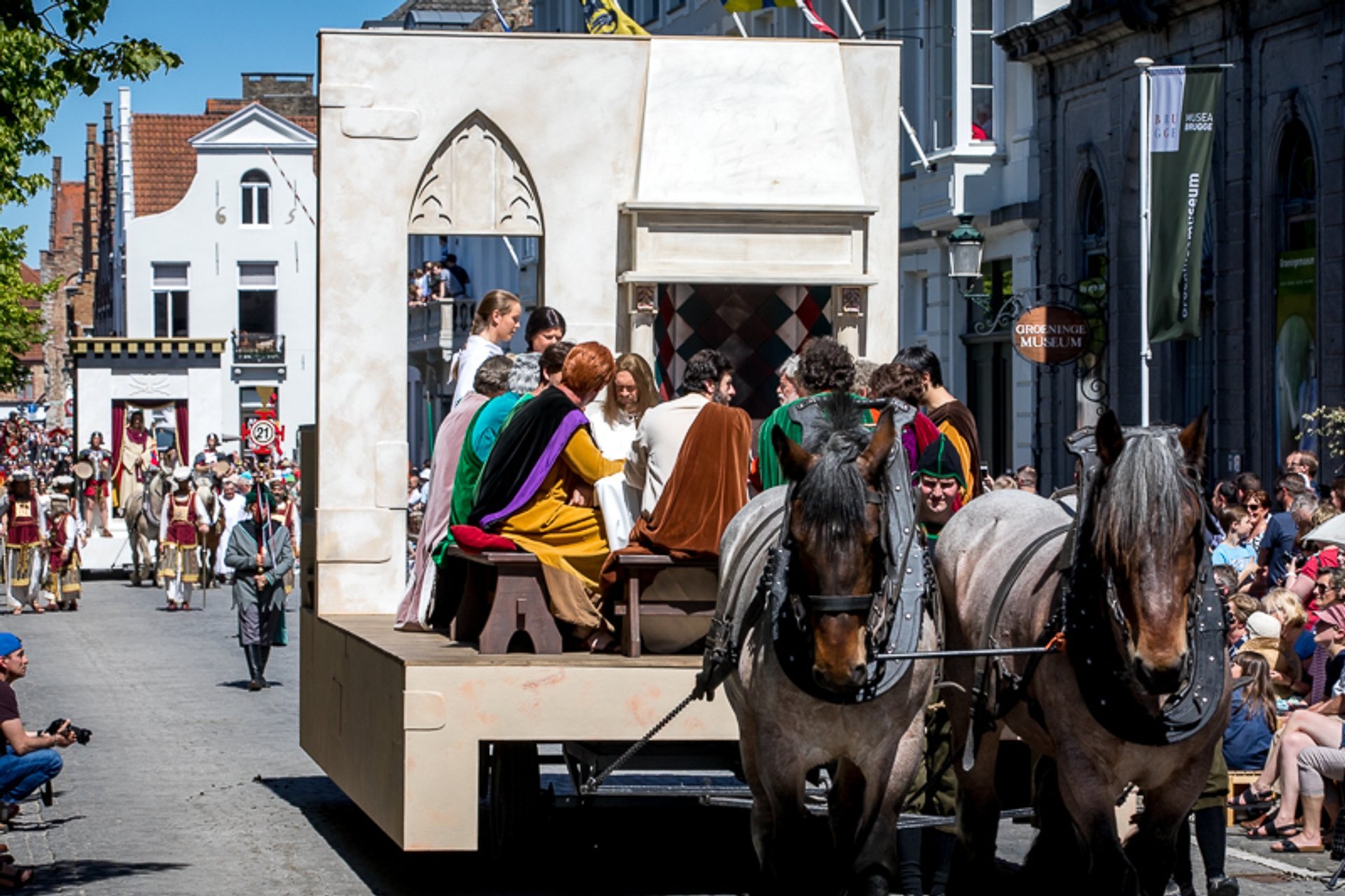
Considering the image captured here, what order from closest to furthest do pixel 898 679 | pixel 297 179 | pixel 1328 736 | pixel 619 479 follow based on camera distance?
pixel 898 679, pixel 619 479, pixel 1328 736, pixel 297 179

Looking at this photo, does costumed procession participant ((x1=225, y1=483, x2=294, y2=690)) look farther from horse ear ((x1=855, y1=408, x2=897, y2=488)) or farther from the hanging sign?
horse ear ((x1=855, y1=408, x2=897, y2=488))

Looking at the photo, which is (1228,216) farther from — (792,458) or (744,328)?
(792,458)

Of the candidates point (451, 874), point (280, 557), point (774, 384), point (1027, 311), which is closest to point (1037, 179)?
point (1027, 311)

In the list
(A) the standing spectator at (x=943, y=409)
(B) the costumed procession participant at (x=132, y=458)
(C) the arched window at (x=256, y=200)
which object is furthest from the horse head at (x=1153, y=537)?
(C) the arched window at (x=256, y=200)

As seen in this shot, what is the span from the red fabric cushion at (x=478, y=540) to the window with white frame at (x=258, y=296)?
70395 mm

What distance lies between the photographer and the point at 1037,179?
105ft

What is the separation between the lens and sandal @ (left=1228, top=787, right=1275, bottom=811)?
12633 millimetres

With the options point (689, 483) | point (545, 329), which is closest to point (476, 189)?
point (545, 329)

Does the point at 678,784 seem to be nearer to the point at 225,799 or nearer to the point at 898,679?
the point at 898,679

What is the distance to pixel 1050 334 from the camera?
89.1ft

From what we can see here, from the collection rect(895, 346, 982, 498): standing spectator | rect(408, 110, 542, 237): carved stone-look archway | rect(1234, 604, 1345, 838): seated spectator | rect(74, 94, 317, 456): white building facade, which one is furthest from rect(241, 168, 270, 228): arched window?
rect(895, 346, 982, 498): standing spectator

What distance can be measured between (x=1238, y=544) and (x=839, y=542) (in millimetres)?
10523

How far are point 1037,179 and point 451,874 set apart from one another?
22.8 m

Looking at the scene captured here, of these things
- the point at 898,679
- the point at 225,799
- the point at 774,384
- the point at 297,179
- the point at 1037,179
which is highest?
the point at 297,179
